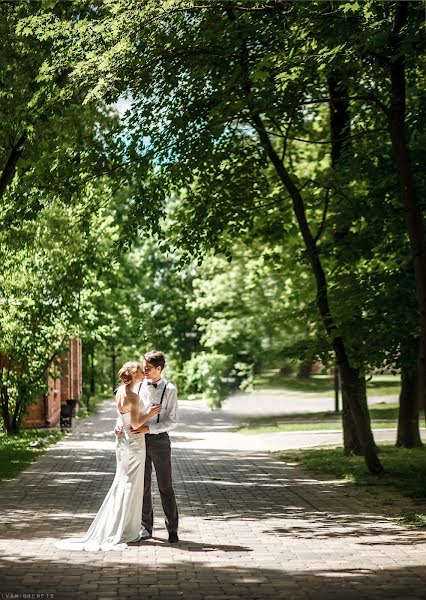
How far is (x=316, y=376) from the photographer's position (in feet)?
194

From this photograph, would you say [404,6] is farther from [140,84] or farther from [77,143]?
[77,143]

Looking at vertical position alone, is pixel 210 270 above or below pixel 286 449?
above

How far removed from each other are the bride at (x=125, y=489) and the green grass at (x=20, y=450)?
7.68 m

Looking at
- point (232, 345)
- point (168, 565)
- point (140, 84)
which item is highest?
point (140, 84)

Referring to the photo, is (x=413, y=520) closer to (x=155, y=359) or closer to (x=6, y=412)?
(x=155, y=359)

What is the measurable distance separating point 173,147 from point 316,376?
4511 centimetres

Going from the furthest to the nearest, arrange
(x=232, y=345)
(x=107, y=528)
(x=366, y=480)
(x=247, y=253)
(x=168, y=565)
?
(x=232, y=345) < (x=247, y=253) < (x=366, y=480) < (x=107, y=528) < (x=168, y=565)

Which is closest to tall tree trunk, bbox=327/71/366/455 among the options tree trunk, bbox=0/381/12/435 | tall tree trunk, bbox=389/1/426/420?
tall tree trunk, bbox=389/1/426/420

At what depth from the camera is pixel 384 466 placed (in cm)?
1923

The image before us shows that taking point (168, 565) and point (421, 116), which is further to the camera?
point (421, 116)

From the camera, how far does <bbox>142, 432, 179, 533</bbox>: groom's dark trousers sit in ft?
34.4

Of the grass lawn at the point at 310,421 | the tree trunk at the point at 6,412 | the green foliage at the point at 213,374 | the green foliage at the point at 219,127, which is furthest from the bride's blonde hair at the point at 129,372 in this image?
the green foliage at the point at 213,374

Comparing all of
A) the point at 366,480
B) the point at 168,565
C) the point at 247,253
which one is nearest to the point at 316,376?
the point at 247,253

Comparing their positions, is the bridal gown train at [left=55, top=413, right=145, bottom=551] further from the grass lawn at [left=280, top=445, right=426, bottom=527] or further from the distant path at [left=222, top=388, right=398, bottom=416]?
the distant path at [left=222, top=388, right=398, bottom=416]
